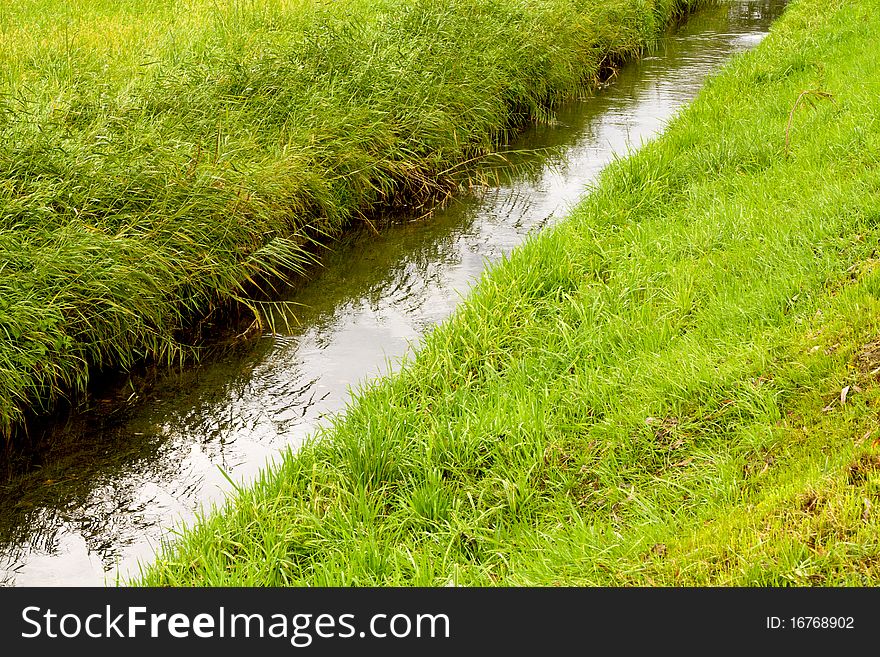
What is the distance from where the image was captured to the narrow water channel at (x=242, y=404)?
498 centimetres

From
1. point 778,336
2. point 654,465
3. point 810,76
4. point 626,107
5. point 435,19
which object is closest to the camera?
point 654,465

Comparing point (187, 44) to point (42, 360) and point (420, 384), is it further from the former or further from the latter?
point (420, 384)

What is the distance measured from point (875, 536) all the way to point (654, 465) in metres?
1.28

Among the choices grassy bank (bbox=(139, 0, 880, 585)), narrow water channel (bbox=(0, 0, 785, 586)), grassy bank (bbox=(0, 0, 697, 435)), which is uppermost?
grassy bank (bbox=(0, 0, 697, 435))

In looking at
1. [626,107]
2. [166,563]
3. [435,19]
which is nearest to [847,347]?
[166,563]

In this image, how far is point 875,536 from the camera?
333cm

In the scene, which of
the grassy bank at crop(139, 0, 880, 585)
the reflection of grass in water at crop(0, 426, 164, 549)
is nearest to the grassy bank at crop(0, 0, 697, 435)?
the reflection of grass in water at crop(0, 426, 164, 549)

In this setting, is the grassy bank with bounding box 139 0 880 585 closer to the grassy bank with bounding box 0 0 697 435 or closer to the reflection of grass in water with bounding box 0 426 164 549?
the reflection of grass in water with bounding box 0 426 164 549

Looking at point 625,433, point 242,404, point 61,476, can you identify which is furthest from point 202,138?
point 625,433

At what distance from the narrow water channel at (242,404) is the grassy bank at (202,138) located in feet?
1.26

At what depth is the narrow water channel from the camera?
4.98m

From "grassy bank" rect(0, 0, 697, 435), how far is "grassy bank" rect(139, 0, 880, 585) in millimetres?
2023

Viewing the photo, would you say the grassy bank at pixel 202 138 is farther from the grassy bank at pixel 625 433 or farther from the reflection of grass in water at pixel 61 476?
the grassy bank at pixel 625 433

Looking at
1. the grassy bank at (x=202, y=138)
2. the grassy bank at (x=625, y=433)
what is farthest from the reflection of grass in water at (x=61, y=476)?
the grassy bank at (x=625, y=433)
